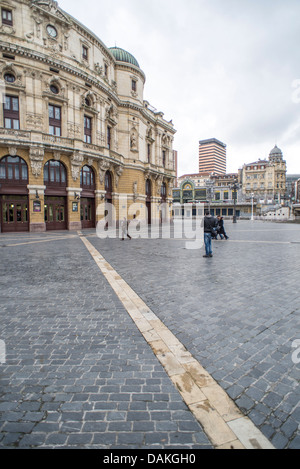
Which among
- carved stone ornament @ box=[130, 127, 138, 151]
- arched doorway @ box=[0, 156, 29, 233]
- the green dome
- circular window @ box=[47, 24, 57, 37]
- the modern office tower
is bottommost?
arched doorway @ box=[0, 156, 29, 233]

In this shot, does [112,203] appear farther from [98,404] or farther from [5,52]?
[98,404]

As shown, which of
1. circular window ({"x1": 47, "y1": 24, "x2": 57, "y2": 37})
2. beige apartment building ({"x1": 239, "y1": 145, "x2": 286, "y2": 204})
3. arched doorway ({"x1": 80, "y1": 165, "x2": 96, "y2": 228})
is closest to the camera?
circular window ({"x1": 47, "y1": 24, "x2": 57, "y2": 37})

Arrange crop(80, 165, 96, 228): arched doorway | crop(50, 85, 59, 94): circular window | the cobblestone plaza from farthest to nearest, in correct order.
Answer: crop(80, 165, 96, 228): arched doorway < crop(50, 85, 59, 94): circular window < the cobblestone plaza

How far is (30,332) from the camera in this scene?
149 inches

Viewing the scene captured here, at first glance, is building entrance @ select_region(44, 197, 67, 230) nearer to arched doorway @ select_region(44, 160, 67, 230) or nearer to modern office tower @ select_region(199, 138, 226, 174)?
arched doorway @ select_region(44, 160, 67, 230)

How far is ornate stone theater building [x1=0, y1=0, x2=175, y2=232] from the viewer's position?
68.4 ft

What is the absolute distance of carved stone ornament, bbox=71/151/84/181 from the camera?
2403 centimetres

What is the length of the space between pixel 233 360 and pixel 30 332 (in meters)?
3.08

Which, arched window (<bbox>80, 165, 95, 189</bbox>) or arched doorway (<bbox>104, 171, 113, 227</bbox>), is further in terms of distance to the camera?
arched doorway (<bbox>104, 171, 113, 227</bbox>)

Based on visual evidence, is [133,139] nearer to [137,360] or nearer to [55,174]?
[55,174]

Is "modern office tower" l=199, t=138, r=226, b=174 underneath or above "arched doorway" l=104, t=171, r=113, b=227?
above
